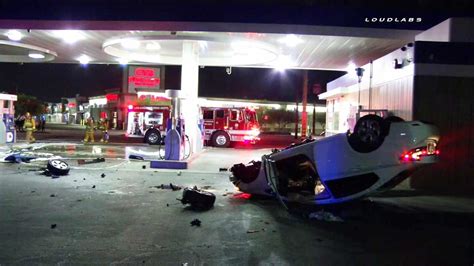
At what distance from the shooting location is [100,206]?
366 inches

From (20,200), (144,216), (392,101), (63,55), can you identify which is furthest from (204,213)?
(63,55)

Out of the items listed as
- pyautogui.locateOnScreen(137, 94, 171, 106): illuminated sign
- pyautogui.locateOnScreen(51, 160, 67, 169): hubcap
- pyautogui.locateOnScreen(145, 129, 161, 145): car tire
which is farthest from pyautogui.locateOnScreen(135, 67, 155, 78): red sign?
pyautogui.locateOnScreen(51, 160, 67, 169): hubcap

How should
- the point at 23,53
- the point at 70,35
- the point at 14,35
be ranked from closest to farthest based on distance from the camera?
the point at 70,35, the point at 14,35, the point at 23,53

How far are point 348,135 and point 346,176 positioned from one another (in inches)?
27.8

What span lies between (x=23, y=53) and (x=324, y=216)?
64.2 feet

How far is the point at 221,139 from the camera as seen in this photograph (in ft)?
90.6

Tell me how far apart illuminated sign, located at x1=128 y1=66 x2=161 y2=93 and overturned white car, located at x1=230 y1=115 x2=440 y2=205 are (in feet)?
157

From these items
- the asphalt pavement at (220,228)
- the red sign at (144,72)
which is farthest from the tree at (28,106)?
the asphalt pavement at (220,228)

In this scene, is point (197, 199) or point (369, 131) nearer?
point (369, 131)

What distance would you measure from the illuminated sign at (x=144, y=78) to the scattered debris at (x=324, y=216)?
48637mm

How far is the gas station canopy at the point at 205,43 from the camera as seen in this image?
14.0 metres

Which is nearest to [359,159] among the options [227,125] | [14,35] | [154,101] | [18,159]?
[18,159]

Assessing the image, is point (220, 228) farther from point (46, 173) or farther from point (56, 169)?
point (46, 173)

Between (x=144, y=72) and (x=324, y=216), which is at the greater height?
(x=144, y=72)
